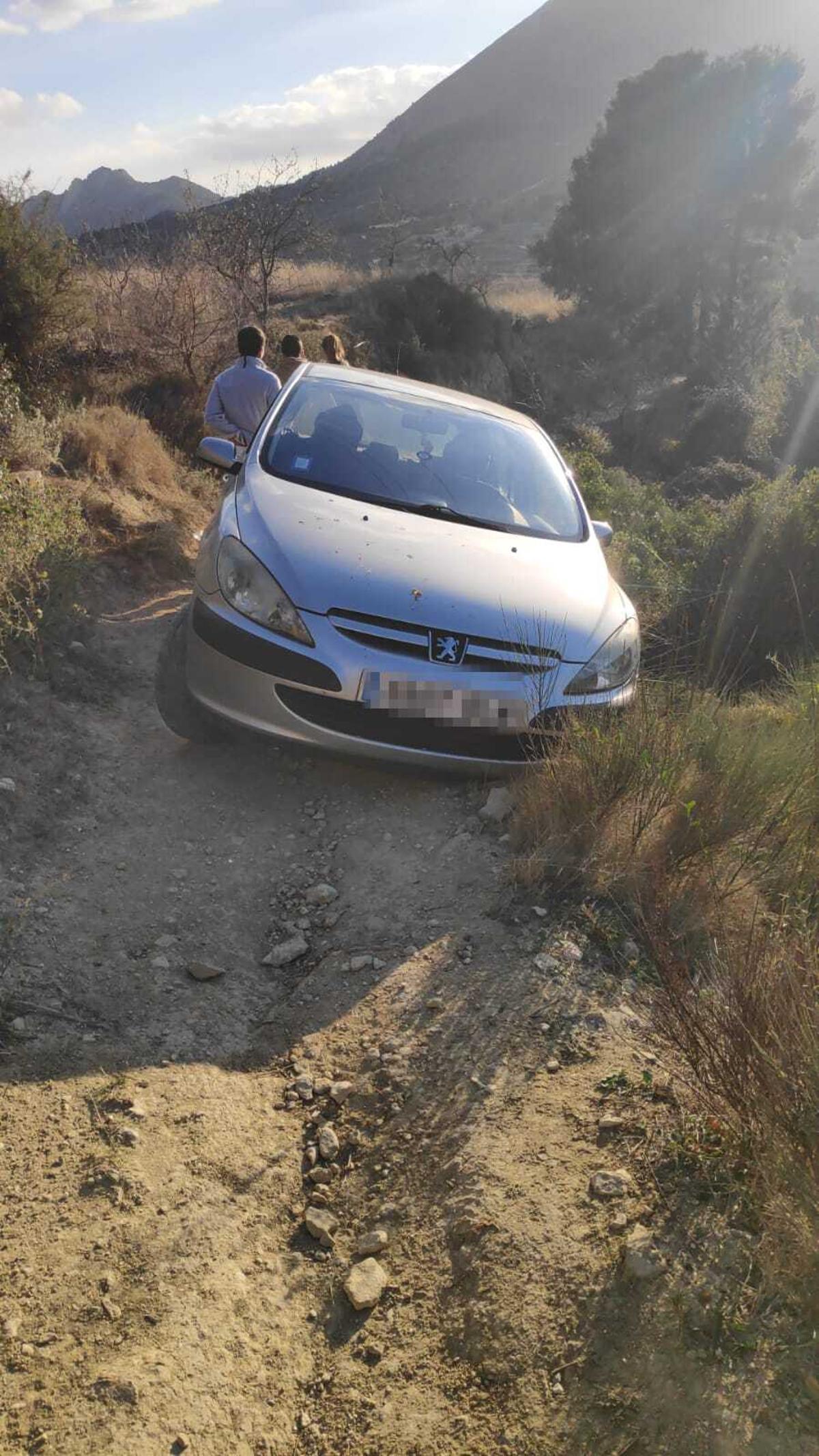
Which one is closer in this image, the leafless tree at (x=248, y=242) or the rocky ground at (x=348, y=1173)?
the rocky ground at (x=348, y=1173)

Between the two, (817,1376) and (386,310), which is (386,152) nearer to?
(386,310)

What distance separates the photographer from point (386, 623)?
11.4 feet

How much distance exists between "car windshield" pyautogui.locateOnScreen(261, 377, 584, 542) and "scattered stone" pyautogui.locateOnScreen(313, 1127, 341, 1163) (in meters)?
2.78

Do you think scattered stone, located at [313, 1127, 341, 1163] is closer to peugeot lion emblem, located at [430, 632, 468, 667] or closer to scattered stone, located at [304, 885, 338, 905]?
scattered stone, located at [304, 885, 338, 905]

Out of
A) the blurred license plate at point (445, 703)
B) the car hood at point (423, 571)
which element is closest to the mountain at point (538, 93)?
the car hood at point (423, 571)

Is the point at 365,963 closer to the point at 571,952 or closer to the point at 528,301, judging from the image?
the point at 571,952

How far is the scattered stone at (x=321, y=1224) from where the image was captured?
2041mm

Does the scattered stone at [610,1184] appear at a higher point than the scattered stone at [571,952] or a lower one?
higher

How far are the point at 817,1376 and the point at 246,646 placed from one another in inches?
108

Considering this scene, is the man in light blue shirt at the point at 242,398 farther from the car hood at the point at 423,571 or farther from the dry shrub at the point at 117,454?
the car hood at the point at 423,571

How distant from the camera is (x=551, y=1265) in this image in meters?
1.90

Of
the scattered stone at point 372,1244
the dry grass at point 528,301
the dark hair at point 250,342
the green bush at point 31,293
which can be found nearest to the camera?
the scattered stone at point 372,1244

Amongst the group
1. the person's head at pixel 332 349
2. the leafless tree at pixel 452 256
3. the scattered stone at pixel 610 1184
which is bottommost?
the scattered stone at pixel 610 1184

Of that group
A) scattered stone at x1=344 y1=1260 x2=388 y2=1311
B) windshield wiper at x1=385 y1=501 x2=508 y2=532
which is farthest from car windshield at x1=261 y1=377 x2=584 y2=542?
scattered stone at x1=344 y1=1260 x2=388 y2=1311
